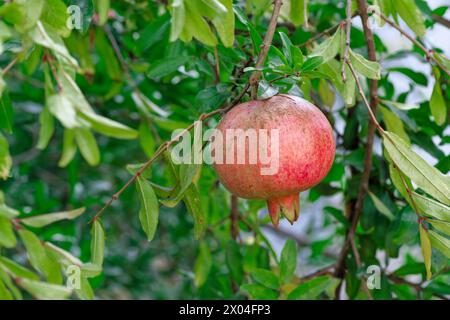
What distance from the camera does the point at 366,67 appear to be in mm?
926

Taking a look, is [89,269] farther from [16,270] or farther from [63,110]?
[63,110]

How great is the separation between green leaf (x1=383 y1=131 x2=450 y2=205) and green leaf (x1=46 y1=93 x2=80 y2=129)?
41cm

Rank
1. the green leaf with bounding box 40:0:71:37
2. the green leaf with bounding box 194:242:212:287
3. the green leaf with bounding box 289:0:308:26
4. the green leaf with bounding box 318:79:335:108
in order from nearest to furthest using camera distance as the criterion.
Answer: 1. the green leaf with bounding box 40:0:71:37
2. the green leaf with bounding box 289:0:308:26
3. the green leaf with bounding box 318:79:335:108
4. the green leaf with bounding box 194:242:212:287

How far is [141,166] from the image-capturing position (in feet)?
3.06

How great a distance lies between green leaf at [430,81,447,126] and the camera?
117cm

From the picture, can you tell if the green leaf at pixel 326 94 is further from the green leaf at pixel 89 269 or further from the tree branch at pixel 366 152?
the green leaf at pixel 89 269

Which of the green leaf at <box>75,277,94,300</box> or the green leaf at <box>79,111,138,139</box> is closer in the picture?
the green leaf at <box>79,111,138,139</box>

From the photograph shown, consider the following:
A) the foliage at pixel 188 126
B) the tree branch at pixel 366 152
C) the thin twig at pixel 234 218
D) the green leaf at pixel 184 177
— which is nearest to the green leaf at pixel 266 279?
the foliage at pixel 188 126

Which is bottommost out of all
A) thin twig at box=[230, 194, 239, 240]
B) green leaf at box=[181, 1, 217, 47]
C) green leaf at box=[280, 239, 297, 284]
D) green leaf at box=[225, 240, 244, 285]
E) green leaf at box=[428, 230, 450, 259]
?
green leaf at box=[225, 240, 244, 285]

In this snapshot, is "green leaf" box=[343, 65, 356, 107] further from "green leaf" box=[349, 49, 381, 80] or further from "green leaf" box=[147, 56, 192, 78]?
"green leaf" box=[147, 56, 192, 78]

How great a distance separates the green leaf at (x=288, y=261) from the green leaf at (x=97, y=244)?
42 cm

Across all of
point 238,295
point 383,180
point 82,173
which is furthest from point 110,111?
point 383,180

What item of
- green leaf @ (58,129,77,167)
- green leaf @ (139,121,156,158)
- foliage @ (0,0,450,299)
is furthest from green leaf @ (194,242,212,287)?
green leaf @ (58,129,77,167)
